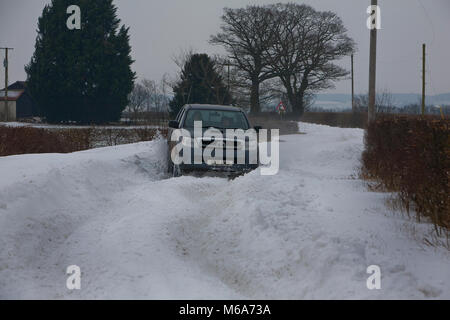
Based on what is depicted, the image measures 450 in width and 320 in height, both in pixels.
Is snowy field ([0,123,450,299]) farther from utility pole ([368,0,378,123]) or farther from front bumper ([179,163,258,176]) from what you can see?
utility pole ([368,0,378,123])

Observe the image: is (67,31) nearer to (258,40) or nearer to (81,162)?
(258,40)

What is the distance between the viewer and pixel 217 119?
1138cm

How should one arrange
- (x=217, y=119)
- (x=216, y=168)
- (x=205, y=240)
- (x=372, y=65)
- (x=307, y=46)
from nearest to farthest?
1. (x=205, y=240)
2. (x=216, y=168)
3. (x=217, y=119)
4. (x=372, y=65)
5. (x=307, y=46)

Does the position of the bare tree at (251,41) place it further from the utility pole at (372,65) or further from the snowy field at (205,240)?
the snowy field at (205,240)

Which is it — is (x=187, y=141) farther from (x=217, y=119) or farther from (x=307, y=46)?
(x=307, y=46)

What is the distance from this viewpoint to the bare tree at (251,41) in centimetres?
5016

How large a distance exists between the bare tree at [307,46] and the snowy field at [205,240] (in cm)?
4215

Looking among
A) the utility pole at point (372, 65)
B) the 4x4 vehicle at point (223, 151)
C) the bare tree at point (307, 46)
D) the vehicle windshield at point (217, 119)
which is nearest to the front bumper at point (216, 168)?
the 4x4 vehicle at point (223, 151)

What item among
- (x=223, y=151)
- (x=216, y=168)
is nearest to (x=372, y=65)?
(x=223, y=151)

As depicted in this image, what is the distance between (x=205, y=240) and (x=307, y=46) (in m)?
45.4

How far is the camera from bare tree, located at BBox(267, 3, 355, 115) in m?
49.4

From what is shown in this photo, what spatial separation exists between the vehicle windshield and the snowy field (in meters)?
2.27
